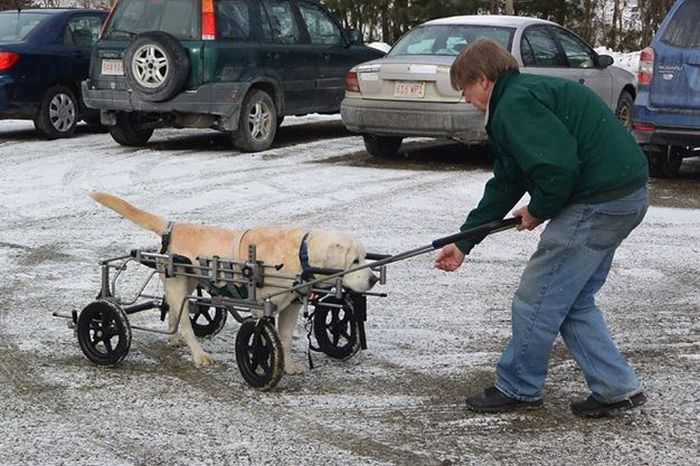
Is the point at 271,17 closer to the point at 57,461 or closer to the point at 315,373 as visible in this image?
the point at 315,373

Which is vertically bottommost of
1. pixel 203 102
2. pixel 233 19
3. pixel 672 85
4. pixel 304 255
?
pixel 203 102

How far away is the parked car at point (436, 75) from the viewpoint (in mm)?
11570

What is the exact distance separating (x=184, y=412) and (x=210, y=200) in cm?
536

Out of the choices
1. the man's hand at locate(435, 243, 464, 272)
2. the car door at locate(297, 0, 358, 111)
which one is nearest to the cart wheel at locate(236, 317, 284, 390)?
the man's hand at locate(435, 243, 464, 272)

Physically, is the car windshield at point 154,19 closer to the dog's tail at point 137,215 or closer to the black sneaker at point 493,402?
the dog's tail at point 137,215

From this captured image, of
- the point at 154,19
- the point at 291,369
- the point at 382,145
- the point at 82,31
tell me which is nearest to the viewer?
the point at 291,369

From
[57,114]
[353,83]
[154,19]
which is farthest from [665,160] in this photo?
[57,114]

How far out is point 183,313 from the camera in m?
5.62

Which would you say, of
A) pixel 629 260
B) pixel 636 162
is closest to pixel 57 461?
pixel 636 162

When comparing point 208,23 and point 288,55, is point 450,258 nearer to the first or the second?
point 208,23

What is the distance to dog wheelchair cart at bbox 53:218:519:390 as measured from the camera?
5.17 m

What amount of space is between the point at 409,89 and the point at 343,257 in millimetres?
6749

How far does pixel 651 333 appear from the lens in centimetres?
625

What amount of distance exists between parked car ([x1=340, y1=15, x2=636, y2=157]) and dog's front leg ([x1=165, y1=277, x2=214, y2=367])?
5909 mm
